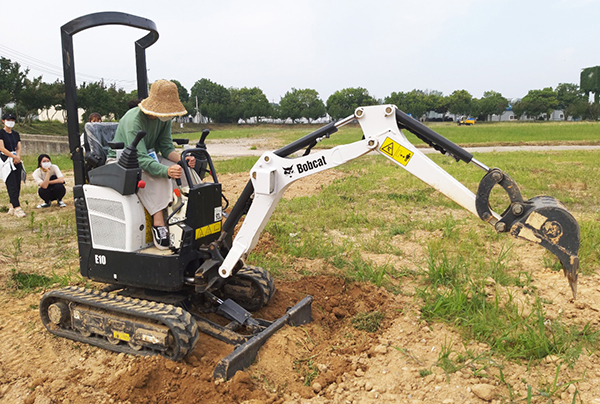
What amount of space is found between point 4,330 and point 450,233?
597 centimetres

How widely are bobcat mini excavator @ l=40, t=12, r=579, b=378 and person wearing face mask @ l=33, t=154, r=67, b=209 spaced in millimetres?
6507

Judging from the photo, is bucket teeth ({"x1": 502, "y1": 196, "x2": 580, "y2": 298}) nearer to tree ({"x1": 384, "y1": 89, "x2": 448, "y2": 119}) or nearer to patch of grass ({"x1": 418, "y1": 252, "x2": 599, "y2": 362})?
patch of grass ({"x1": 418, "y1": 252, "x2": 599, "y2": 362})

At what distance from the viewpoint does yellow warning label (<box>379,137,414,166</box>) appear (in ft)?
12.2

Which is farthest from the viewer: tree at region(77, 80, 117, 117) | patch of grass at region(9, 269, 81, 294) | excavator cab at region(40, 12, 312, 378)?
tree at region(77, 80, 117, 117)

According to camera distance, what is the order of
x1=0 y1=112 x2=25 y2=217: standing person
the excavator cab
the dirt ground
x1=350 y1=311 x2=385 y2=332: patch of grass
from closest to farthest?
the dirt ground → the excavator cab → x1=350 y1=311 x2=385 y2=332: patch of grass → x1=0 y1=112 x2=25 y2=217: standing person

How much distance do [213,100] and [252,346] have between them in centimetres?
10419

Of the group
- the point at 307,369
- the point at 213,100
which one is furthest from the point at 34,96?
the point at 213,100

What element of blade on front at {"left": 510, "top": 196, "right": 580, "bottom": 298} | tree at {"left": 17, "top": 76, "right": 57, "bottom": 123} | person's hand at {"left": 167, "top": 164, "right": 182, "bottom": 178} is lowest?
blade on front at {"left": 510, "top": 196, "right": 580, "bottom": 298}

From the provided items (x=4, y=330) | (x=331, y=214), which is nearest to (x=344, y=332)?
(x=4, y=330)

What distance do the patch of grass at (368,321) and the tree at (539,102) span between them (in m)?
115

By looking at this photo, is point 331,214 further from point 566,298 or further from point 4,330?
point 4,330

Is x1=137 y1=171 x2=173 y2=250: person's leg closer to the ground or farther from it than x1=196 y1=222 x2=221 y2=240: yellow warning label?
farther from it

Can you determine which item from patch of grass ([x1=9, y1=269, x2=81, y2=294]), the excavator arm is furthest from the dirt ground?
the excavator arm

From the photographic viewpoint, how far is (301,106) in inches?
4035
